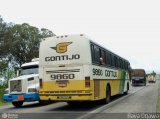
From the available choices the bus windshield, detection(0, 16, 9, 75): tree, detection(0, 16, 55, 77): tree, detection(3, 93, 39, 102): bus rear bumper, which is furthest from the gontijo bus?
detection(0, 16, 55, 77): tree

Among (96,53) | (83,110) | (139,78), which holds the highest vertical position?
(96,53)

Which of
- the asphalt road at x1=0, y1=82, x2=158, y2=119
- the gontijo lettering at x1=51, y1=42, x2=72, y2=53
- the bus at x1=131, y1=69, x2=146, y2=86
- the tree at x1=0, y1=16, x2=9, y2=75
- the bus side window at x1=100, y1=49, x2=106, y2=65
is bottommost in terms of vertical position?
the asphalt road at x1=0, y1=82, x2=158, y2=119

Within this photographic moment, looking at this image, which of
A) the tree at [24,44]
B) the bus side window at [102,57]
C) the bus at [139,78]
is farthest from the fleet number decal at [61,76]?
the tree at [24,44]

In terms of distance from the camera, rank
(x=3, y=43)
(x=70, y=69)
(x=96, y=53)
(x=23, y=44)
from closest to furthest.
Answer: (x=70, y=69) < (x=96, y=53) < (x=3, y=43) < (x=23, y=44)

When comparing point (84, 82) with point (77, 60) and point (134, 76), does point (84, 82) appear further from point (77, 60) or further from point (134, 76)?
point (134, 76)

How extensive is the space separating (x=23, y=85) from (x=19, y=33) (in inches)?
1960

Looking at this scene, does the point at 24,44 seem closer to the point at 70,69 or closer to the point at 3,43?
the point at 3,43

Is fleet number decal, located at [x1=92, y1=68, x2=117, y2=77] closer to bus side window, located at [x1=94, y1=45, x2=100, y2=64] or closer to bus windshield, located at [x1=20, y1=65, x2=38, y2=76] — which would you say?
bus side window, located at [x1=94, y1=45, x2=100, y2=64]

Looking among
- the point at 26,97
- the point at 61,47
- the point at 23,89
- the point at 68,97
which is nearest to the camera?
the point at 68,97

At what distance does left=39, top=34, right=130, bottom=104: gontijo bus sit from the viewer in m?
15.5

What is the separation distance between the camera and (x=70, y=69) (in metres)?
15.9

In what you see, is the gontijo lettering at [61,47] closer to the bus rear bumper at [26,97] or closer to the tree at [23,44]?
the bus rear bumper at [26,97]

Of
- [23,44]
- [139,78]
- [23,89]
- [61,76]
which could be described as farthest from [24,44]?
[61,76]

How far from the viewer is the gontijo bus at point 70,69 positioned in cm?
1552
